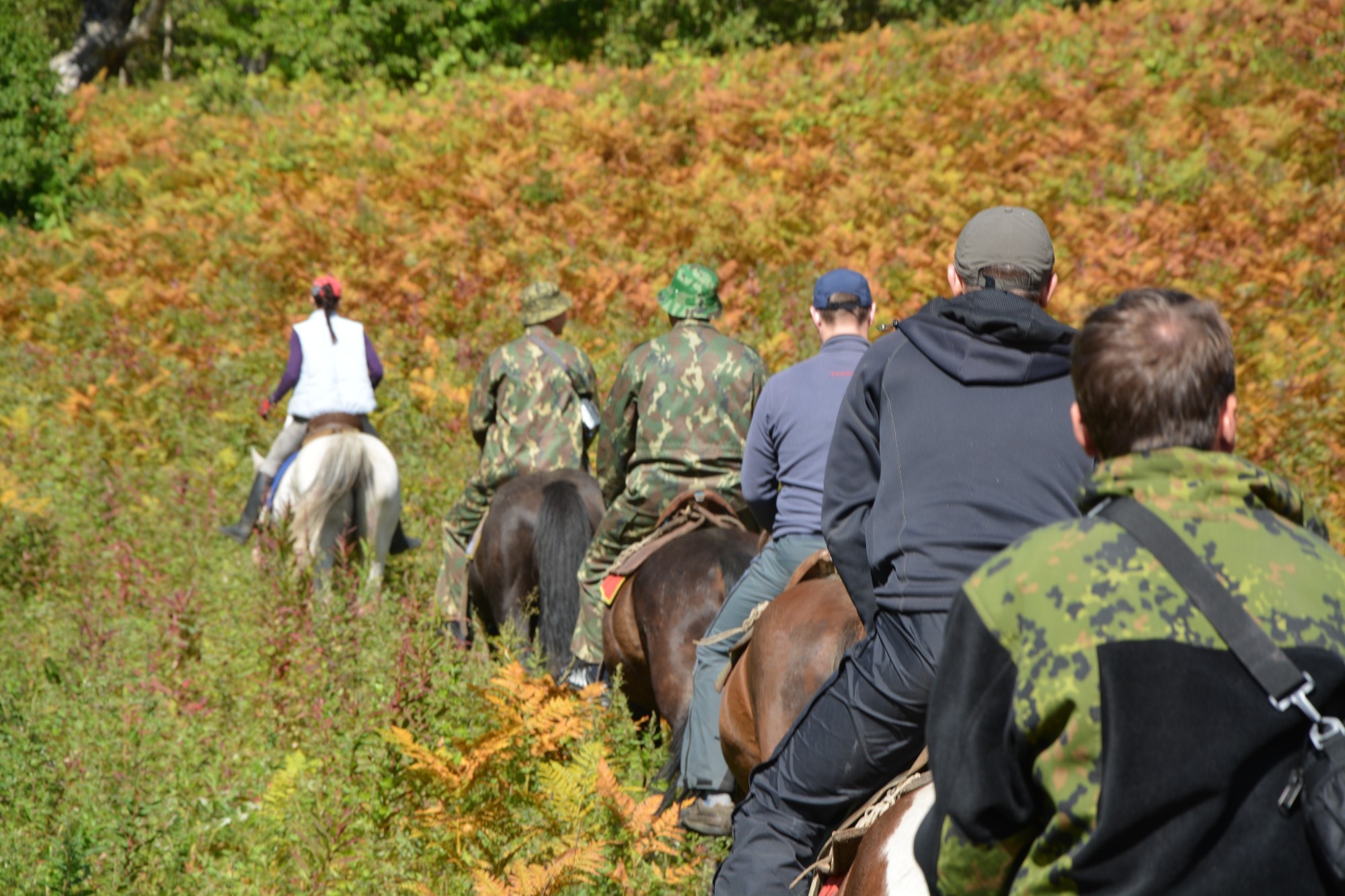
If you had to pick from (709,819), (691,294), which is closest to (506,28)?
(691,294)

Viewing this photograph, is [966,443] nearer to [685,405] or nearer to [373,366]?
[685,405]

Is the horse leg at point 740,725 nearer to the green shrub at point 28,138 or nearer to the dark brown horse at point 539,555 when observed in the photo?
the dark brown horse at point 539,555

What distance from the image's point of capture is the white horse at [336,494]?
8.07 meters

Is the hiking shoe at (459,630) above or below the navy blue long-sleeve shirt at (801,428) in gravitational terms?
below

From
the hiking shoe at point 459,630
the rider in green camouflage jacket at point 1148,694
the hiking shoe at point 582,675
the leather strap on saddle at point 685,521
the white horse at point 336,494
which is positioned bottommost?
the hiking shoe at point 459,630

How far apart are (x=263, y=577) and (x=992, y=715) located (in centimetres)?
665

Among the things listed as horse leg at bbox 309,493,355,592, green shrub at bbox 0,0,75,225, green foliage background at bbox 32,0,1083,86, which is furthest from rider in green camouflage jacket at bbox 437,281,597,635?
green foliage background at bbox 32,0,1083,86

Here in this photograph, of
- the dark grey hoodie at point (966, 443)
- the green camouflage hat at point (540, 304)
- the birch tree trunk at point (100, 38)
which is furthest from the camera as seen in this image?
the birch tree trunk at point (100, 38)

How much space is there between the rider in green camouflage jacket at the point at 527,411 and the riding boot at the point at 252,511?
1.64 metres

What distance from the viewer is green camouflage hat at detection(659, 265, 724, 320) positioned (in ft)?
20.1

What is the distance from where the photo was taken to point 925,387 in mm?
3020

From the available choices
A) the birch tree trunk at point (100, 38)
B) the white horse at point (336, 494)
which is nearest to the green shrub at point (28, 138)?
the birch tree trunk at point (100, 38)

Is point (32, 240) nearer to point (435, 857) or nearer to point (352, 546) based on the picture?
point (352, 546)

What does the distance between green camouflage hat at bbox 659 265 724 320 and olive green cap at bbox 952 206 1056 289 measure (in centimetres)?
305
